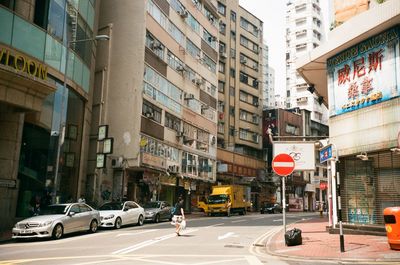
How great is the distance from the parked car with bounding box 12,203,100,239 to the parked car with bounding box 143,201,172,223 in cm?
766

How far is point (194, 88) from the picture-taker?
1813 inches

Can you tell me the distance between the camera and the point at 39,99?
2059 centimetres

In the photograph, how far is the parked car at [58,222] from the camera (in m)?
16.2

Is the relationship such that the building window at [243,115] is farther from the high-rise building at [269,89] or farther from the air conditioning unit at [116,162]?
the high-rise building at [269,89]

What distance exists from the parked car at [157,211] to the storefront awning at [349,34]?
1277cm

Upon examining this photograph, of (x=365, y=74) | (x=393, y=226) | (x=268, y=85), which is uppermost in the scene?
(x=268, y=85)

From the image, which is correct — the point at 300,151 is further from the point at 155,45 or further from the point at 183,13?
the point at 183,13

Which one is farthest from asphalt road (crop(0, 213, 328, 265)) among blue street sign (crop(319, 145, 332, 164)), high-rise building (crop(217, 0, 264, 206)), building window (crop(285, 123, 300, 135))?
building window (crop(285, 123, 300, 135))

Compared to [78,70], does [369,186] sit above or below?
below

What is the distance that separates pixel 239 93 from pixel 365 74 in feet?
154

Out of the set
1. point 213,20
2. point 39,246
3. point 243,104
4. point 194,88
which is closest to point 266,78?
point 243,104

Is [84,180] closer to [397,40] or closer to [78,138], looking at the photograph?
[78,138]

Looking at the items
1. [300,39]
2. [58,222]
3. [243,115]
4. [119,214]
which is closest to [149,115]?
[119,214]

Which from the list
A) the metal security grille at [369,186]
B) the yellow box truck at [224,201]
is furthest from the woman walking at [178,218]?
the yellow box truck at [224,201]
